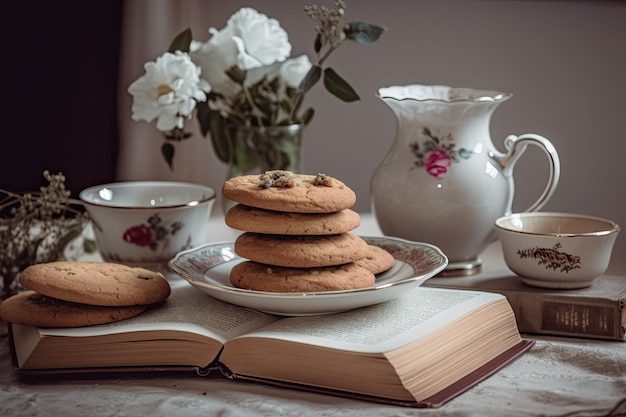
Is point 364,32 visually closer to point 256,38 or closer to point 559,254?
point 256,38

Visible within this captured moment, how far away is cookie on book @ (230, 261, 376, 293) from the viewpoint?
2.84 feet

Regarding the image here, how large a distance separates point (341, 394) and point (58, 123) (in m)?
1.29

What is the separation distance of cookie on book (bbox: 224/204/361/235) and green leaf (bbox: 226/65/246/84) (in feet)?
1.64

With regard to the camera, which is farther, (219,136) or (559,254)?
(219,136)

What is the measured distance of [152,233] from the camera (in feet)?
3.76

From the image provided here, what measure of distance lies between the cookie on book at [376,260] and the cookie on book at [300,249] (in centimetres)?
4

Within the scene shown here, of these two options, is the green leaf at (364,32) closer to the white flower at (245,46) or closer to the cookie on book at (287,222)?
the white flower at (245,46)

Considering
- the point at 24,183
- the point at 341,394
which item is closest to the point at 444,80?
the point at 24,183

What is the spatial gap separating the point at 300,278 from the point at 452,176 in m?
0.32

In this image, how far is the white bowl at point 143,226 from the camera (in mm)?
1134

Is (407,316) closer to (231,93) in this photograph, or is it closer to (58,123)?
(231,93)

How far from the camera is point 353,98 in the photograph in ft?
4.17

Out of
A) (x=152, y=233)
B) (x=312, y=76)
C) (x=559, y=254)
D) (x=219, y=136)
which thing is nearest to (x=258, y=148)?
(x=219, y=136)

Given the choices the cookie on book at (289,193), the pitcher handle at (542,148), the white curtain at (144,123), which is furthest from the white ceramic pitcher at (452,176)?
the white curtain at (144,123)
